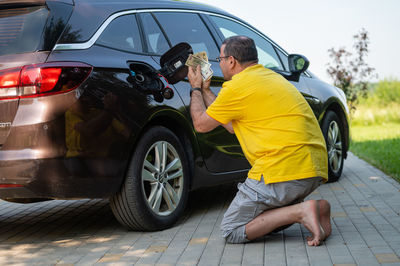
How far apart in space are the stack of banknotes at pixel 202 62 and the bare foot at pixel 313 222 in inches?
46.5

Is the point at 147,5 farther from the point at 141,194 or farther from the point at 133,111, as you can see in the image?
the point at 141,194

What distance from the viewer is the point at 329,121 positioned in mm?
7543

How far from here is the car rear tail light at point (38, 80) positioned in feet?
13.7

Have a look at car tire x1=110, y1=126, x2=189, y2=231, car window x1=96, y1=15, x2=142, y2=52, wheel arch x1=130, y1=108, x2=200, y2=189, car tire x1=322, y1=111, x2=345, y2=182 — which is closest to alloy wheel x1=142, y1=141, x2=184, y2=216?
car tire x1=110, y1=126, x2=189, y2=231

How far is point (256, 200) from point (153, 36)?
172cm

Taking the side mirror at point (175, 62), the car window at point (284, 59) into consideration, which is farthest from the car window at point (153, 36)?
the car window at point (284, 59)

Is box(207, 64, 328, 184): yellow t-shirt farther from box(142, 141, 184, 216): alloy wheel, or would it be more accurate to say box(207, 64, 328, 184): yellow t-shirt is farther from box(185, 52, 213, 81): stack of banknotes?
box(142, 141, 184, 216): alloy wheel

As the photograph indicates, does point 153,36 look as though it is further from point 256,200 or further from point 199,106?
point 256,200

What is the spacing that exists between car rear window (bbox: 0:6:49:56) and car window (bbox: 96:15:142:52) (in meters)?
0.46

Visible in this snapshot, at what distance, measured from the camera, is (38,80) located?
4164 mm

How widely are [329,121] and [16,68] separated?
171 inches

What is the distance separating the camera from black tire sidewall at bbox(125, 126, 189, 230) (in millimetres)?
4664

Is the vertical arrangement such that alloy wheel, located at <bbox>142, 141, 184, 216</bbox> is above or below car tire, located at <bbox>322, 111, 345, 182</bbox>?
above

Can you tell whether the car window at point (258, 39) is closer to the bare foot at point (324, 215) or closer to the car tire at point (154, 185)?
the car tire at point (154, 185)
